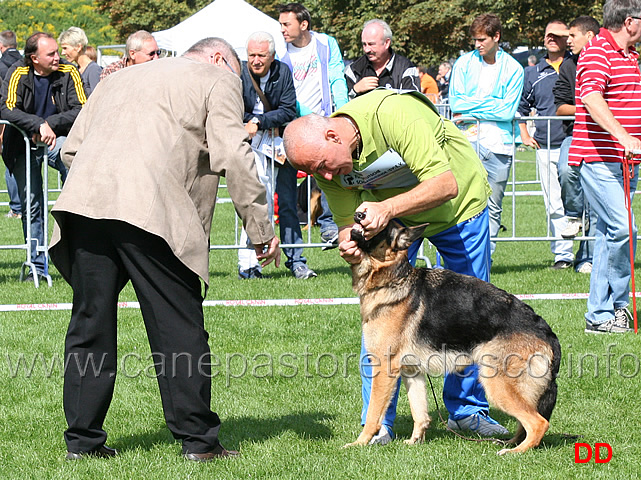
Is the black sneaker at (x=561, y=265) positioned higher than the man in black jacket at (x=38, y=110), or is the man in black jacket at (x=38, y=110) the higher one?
the man in black jacket at (x=38, y=110)

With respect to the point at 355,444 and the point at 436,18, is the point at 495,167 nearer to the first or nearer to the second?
the point at 355,444

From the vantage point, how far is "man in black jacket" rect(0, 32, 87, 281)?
8555 millimetres

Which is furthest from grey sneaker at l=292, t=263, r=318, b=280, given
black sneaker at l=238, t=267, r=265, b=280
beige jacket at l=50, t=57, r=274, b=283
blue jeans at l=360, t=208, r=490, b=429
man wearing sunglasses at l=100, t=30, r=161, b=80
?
beige jacket at l=50, t=57, r=274, b=283

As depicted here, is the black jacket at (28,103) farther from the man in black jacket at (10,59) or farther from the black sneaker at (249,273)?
the man in black jacket at (10,59)

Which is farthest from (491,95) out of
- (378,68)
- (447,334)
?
(447,334)

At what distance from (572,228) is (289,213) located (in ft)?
9.79

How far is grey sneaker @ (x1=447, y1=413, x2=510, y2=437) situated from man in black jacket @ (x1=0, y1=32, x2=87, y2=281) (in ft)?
17.7

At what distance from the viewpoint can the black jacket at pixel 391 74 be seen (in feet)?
29.7

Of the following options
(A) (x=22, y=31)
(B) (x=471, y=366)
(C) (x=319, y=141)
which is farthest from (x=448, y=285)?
(A) (x=22, y=31)

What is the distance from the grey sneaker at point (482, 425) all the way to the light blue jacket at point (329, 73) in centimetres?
536

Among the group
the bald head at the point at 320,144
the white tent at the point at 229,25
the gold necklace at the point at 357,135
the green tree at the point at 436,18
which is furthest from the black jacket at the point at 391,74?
the green tree at the point at 436,18

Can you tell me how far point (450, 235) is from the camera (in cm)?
463

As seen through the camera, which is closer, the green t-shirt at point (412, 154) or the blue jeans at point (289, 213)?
the green t-shirt at point (412, 154)

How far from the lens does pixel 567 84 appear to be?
883 cm
